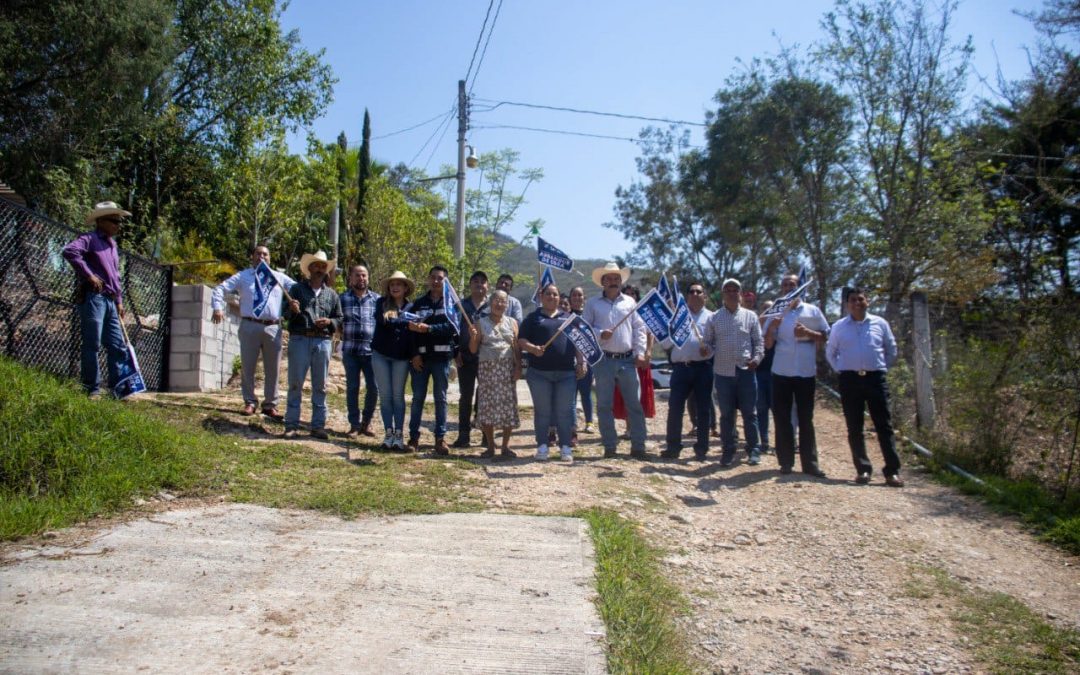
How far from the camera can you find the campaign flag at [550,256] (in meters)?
12.2

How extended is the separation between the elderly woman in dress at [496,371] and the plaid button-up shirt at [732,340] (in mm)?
2078

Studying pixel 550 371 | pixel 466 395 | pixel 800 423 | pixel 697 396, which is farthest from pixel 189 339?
pixel 800 423

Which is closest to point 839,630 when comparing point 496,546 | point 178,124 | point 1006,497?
point 496,546

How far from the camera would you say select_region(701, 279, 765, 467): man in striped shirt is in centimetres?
840

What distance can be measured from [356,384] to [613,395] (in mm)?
2723

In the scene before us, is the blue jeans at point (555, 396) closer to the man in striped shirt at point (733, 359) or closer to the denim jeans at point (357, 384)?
the man in striped shirt at point (733, 359)

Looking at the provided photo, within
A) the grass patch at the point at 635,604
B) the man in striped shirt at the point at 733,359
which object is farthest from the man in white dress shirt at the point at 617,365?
the grass patch at the point at 635,604

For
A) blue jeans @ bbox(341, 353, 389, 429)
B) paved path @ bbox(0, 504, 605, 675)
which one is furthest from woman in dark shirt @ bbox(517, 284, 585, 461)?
paved path @ bbox(0, 504, 605, 675)

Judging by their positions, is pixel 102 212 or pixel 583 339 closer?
pixel 102 212

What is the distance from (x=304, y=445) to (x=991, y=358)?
6.89 meters

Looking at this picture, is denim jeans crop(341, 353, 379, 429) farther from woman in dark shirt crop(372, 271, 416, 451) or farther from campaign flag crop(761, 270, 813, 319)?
campaign flag crop(761, 270, 813, 319)

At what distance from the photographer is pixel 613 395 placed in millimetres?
8195

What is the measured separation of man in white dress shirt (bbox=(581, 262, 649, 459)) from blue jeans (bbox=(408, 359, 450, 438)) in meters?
1.50

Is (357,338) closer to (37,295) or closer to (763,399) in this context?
(37,295)
